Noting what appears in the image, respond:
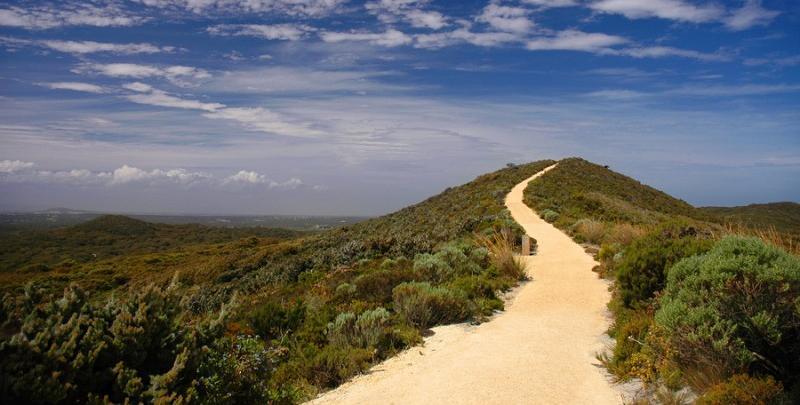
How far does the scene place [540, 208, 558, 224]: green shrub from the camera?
985 inches

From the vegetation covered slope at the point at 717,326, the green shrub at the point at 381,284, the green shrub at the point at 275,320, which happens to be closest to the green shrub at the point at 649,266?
the vegetation covered slope at the point at 717,326

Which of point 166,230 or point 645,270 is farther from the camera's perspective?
point 166,230

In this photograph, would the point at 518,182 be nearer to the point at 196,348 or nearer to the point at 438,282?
the point at 438,282

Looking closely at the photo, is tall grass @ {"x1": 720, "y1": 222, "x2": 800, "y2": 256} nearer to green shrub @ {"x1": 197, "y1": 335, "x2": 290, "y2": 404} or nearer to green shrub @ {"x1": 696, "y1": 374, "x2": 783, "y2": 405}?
green shrub @ {"x1": 696, "y1": 374, "x2": 783, "y2": 405}

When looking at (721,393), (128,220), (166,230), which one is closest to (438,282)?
(721,393)

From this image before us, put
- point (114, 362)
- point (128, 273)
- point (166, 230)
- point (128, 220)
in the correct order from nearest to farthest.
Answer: point (114, 362), point (128, 273), point (166, 230), point (128, 220)

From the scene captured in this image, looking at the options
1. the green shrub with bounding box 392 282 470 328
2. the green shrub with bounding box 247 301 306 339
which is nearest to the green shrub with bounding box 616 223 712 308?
the green shrub with bounding box 392 282 470 328

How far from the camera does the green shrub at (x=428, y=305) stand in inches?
325

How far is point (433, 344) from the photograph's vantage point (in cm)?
731

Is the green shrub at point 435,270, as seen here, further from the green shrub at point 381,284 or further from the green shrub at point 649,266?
the green shrub at point 649,266

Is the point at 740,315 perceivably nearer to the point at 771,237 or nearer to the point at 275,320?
the point at 275,320

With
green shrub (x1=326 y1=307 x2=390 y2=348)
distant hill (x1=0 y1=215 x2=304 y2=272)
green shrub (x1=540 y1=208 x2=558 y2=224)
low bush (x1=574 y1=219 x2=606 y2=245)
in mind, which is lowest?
distant hill (x1=0 y1=215 x2=304 y2=272)

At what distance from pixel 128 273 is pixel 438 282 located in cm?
4075

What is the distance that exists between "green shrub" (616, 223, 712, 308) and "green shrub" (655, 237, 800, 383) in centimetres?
163
